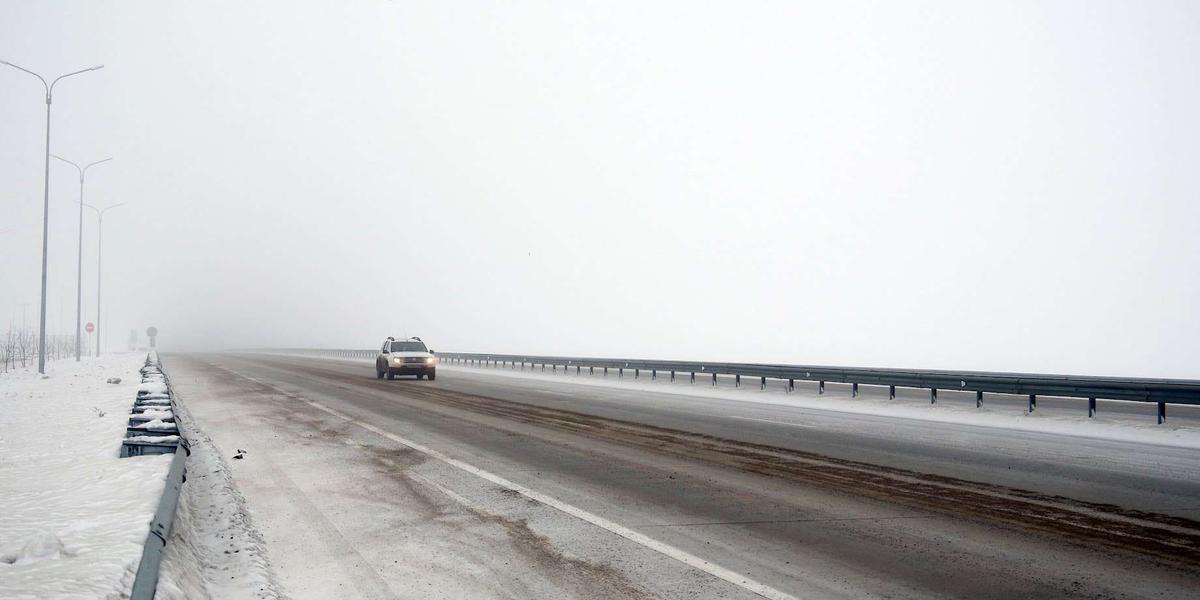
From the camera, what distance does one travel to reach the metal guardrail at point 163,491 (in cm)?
395

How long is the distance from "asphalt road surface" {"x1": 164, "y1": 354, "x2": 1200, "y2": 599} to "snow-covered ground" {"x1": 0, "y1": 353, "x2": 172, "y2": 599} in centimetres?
95

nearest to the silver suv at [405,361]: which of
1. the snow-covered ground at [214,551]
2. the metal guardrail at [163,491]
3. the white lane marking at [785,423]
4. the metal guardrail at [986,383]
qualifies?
the metal guardrail at [986,383]

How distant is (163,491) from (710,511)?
4.57 meters

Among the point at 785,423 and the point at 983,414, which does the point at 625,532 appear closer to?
the point at 785,423

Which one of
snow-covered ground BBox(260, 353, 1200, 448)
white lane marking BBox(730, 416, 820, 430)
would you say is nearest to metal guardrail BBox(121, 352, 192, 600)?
white lane marking BBox(730, 416, 820, 430)

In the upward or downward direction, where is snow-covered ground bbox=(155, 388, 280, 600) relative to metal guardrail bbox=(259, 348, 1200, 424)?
downward

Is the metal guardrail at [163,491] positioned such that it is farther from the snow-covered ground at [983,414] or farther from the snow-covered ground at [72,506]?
the snow-covered ground at [983,414]

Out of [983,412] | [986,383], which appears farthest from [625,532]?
[986,383]

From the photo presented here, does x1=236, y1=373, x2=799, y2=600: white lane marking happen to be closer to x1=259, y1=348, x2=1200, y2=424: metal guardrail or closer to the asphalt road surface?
the asphalt road surface

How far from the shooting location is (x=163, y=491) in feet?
19.5

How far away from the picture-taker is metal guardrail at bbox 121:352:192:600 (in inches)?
155

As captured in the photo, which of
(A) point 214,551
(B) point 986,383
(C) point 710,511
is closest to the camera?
(A) point 214,551

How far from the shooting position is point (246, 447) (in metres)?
Answer: 10.6

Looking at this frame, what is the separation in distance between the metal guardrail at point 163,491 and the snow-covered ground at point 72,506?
0.07 metres
